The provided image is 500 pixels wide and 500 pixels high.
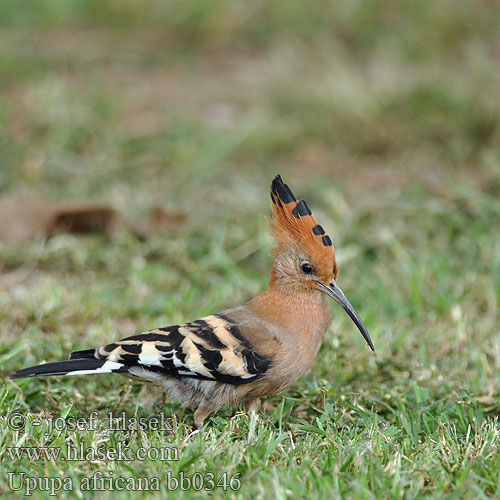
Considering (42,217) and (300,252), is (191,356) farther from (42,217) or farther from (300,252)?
(42,217)

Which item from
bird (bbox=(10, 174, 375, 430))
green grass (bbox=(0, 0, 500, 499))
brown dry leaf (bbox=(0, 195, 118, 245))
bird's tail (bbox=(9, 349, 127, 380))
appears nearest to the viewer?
green grass (bbox=(0, 0, 500, 499))

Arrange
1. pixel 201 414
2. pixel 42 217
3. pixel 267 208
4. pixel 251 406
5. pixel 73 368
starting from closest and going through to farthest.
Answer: pixel 73 368, pixel 201 414, pixel 251 406, pixel 42 217, pixel 267 208

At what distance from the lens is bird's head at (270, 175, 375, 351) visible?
3.36m

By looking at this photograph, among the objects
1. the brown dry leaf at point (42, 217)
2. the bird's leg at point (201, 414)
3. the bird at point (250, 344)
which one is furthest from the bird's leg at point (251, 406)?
the brown dry leaf at point (42, 217)

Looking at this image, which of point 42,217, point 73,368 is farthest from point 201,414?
point 42,217

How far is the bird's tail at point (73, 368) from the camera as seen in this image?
3.03m

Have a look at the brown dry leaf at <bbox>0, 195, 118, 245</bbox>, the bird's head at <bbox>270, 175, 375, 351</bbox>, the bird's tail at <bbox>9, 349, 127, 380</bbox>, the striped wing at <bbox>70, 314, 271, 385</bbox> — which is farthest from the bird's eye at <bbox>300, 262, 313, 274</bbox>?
the brown dry leaf at <bbox>0, 195, 118, 245</bbox>

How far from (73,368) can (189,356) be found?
0.45m

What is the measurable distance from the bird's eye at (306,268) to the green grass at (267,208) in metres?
0.51

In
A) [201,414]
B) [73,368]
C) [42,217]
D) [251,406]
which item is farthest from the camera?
[42,217]

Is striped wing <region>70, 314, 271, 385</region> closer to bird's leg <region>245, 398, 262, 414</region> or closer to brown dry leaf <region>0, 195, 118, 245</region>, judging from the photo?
bird's leg <region>245, 398, 262, 414</region>

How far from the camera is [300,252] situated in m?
3.43

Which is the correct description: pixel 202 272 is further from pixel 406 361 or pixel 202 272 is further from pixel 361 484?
pixel 361 484

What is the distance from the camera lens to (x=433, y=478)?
2.63m
